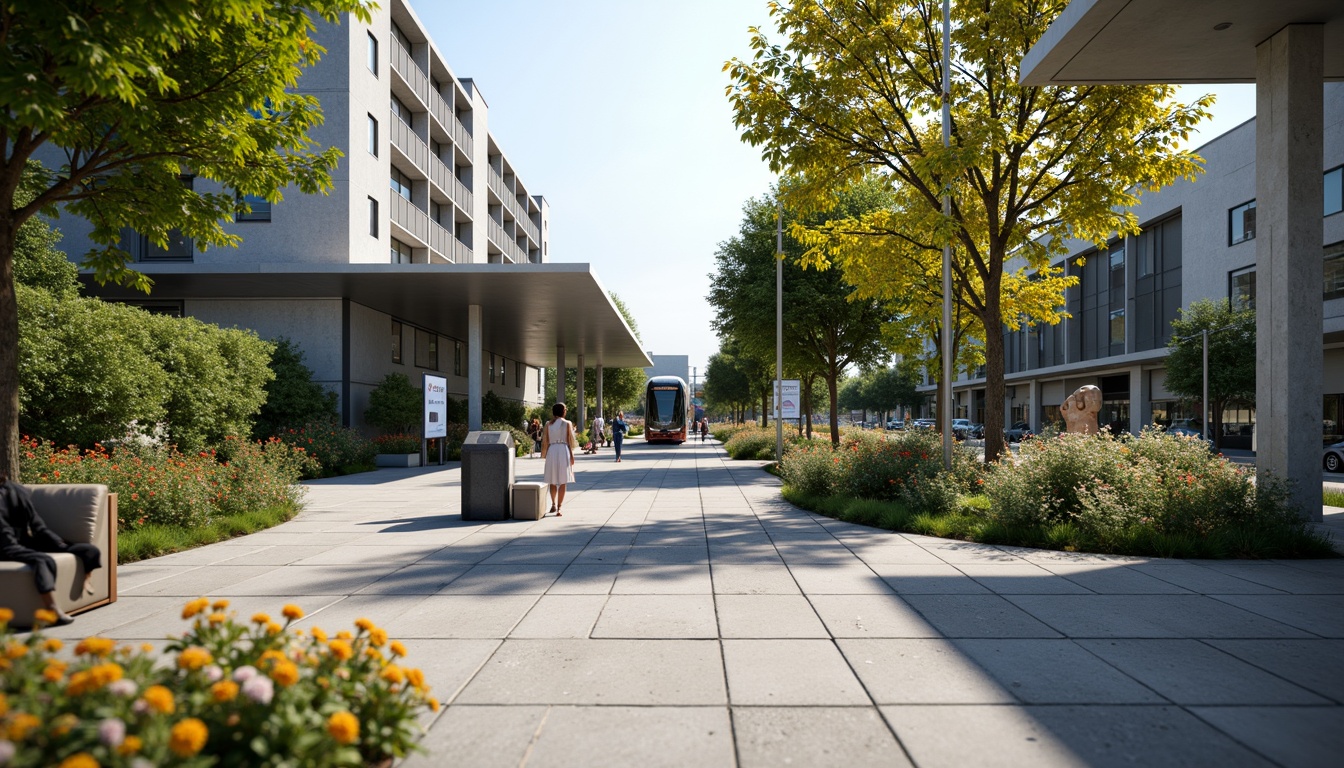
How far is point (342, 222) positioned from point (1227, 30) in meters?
21.6

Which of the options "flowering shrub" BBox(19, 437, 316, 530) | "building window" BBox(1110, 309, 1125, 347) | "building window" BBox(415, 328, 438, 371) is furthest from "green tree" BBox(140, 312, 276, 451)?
"building window" BBox(1110, 309, 1125, 347)

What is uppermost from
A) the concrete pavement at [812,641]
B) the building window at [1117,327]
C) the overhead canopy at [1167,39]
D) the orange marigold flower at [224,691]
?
the overhead canopy at [1167,39]

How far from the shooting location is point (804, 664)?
4574 mm

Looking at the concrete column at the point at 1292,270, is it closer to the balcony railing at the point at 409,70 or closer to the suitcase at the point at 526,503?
the suitcase at the point at 526,503

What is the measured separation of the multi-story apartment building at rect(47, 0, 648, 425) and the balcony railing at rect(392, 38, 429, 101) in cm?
8

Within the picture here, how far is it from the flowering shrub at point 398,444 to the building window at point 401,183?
369 inches

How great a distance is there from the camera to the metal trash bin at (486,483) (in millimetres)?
11555

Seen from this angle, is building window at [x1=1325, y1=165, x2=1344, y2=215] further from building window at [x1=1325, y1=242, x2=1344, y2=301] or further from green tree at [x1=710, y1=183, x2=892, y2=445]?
green tree at [x1=710, y1=183, x2=892, y2=445]

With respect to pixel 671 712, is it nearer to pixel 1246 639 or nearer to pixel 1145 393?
pixel 1246 639

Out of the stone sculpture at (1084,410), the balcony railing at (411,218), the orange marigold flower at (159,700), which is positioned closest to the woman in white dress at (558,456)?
the orange marigold flower at (159,700)

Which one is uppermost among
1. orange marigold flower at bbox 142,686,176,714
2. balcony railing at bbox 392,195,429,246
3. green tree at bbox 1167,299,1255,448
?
balcony railing at bbox 392,195,429,246

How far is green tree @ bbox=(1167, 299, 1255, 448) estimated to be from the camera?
30.9m

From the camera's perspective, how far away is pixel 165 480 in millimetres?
9328

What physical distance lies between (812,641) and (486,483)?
24.9 ft
